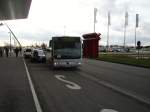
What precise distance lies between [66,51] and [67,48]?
34 centimetres

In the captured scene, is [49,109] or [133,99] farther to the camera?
[133,99]

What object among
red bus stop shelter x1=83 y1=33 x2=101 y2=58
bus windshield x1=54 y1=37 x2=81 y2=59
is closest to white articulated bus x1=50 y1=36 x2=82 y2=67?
bus windshield x1=54 y1=37 x2=81 y2=59

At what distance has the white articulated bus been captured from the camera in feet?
97.3

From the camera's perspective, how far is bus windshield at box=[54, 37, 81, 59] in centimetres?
2973

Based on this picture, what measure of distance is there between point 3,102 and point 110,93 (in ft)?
15.0

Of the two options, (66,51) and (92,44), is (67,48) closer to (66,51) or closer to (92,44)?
(66,51)

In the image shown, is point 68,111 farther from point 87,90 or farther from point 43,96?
point 87,90

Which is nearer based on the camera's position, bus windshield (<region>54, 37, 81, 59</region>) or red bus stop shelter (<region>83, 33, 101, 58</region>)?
bus windshield (<region>54, 37, 81, 59</region>)

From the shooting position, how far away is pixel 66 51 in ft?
98.0

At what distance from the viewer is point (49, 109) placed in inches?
418

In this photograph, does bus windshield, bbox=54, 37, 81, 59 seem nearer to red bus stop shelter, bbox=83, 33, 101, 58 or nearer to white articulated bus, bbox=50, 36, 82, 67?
white articulated bus, bbox=50, 36, 82, 67

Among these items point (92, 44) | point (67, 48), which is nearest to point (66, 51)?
point (67, 48)

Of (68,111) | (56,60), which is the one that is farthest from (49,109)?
(56,60)

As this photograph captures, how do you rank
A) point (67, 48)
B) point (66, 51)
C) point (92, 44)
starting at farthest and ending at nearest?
1. point (92, 44)
2. point (67, 48)
3. point (66, 51)
